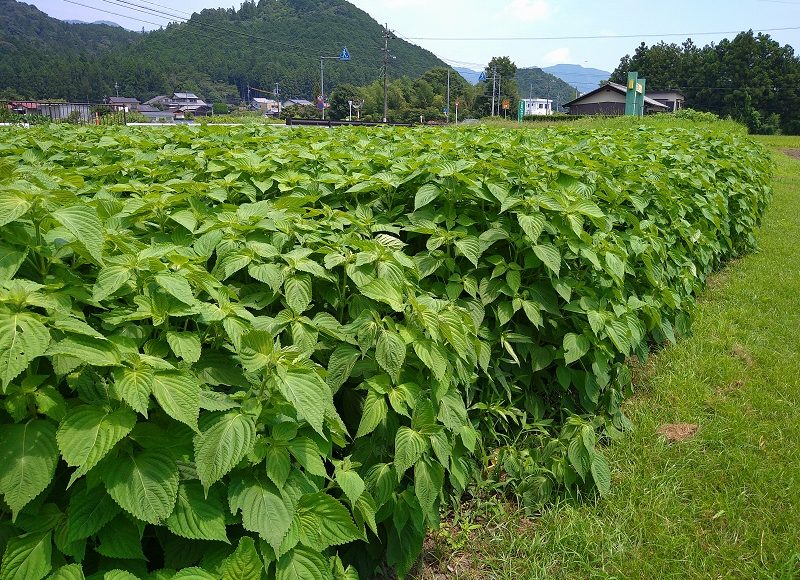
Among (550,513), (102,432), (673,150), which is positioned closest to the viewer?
(102,432)

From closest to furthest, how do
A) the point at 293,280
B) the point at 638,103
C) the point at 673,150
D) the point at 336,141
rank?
1. the point at 293,280
2. the point at 336,141
3. the point at 673,150
4. the point at 638,103

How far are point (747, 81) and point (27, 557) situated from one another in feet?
267

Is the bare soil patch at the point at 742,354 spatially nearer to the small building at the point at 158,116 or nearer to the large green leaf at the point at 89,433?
the large green leaf at the point at 89,433

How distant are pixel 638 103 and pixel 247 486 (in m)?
29.8

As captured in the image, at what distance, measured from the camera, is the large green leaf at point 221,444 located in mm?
1260

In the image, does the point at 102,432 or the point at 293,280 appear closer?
the point at 102,432

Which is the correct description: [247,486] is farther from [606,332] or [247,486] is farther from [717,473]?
[717,473]

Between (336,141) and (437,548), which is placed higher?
(336,141)

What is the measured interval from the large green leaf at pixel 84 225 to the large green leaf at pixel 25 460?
1.30 ft

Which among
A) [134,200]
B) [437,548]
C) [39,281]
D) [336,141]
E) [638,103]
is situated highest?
[638,103]

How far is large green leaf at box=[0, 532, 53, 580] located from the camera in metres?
1.11

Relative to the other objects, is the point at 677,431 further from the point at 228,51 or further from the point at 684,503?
the point at 228,51

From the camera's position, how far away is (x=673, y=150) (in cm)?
540

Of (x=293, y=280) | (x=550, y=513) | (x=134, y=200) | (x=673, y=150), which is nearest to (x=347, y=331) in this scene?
(x=293, y=280)
